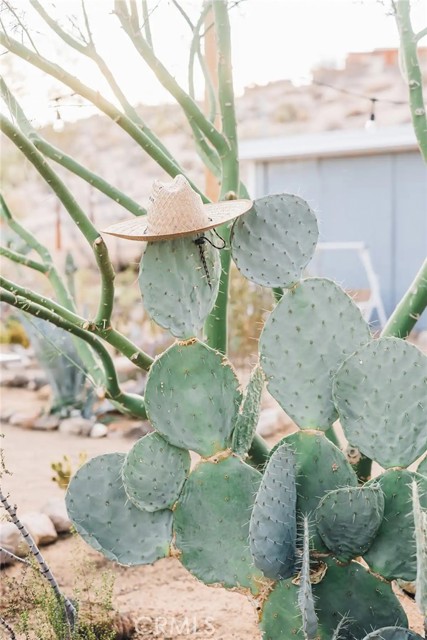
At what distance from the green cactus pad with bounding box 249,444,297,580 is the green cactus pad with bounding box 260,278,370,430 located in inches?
10.4

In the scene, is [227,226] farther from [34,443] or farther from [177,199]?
[34,443]

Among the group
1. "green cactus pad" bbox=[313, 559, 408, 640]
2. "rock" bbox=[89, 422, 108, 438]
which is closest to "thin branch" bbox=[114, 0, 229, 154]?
"green cactus pad" bbox=[313, 559, 408, 640]

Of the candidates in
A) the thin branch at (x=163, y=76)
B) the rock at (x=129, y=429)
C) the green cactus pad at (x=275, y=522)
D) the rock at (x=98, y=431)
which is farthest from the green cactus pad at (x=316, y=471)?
the rock at (x=98, y=431)

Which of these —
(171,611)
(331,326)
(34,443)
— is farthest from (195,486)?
(34,443)

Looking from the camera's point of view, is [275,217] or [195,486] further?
[275,217]

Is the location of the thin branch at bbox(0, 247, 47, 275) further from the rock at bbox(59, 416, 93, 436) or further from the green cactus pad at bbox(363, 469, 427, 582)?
the rock at bbox(59, 416, 93, 436)

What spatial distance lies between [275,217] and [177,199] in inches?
14.6

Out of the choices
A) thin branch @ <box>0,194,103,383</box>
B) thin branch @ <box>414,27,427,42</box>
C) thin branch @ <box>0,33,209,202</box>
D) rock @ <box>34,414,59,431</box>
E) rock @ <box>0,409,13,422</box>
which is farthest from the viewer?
rock @ <box>0,409,13,422</box>

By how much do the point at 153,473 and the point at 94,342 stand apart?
0.62 meters

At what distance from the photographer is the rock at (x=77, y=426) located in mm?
6617

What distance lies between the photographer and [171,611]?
3145 mm

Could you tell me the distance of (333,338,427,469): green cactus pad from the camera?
225 centimetres

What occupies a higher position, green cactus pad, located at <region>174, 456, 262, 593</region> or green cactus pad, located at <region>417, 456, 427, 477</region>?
green cactus pad, located at <region>417, 456, 427, 477</region>

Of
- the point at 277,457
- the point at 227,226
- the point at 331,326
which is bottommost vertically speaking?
the point at 277,457
